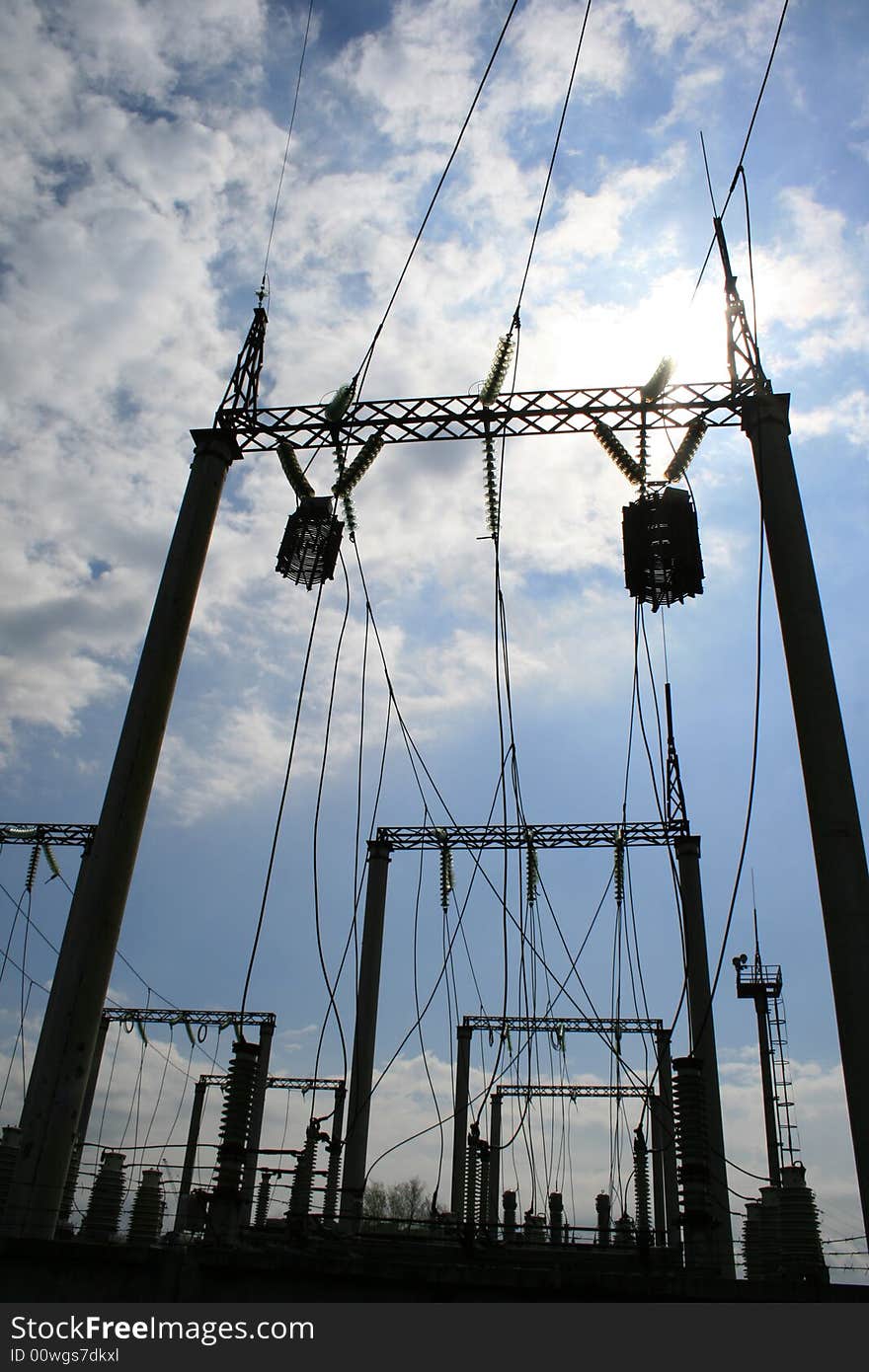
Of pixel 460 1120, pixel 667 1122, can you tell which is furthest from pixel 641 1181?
pixel 460 1120

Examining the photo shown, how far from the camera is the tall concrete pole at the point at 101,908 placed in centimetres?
793

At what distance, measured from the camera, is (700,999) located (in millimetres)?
18031

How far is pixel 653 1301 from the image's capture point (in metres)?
7.02

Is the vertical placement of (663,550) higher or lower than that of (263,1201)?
higher

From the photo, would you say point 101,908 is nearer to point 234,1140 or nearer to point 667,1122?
point 234,1140

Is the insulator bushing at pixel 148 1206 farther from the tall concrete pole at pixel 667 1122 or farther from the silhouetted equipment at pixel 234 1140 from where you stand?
the tall concrete pole at pixel 667 1122

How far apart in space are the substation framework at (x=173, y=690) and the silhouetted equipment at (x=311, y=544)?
864 mm

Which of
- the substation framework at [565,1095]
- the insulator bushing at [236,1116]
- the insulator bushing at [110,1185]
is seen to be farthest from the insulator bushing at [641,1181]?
the insulator bushing at [236,1116]

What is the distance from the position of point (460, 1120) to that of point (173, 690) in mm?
23319

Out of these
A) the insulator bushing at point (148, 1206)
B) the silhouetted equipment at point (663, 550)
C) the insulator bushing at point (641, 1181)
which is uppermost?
the silhouetted equipment at point (663, 550)

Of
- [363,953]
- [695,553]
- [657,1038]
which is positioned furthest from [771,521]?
[657,1038]

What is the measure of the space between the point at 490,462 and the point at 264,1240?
1089 cm

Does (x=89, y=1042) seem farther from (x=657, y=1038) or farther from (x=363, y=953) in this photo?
(x=657, y=1038)

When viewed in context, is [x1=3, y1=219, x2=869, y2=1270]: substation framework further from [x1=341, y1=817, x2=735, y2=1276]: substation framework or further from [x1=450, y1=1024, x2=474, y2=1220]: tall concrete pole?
[x1=450, y1=1024, x2=474, y2=1220]: tall concrete pole
